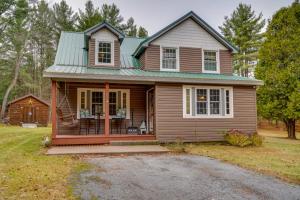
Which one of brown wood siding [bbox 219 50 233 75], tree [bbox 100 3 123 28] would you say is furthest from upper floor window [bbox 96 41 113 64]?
tree [bbox 100 3 123 28]

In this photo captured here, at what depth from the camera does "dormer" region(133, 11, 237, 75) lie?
13.1 m

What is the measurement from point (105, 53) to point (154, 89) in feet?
10.8

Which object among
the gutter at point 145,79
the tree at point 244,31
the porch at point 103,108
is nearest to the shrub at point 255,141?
the gutter at point 145,79

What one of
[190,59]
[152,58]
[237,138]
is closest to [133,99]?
[152,58]

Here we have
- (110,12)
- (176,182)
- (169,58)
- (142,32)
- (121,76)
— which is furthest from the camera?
(110,12)

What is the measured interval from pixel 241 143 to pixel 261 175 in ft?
16.9

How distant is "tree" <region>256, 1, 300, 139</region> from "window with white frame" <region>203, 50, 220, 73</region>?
6.43 metres

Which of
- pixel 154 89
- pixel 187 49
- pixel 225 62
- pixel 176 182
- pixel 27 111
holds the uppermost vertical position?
pixel 187 49

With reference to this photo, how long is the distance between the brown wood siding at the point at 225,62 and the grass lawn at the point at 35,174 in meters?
9.16

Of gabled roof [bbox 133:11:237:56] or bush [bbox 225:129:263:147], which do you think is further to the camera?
gabled roof [bbox 133:11:237:56]

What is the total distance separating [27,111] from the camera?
1009 inches

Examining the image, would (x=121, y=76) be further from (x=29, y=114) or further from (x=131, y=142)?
(x=29, y=114)

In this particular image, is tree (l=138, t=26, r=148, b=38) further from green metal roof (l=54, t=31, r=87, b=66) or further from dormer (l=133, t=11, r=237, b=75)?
dormer (l=133, t=11, r=237, b=75)

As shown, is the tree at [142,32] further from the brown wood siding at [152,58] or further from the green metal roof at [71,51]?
the brown wood siding at [152,58]
